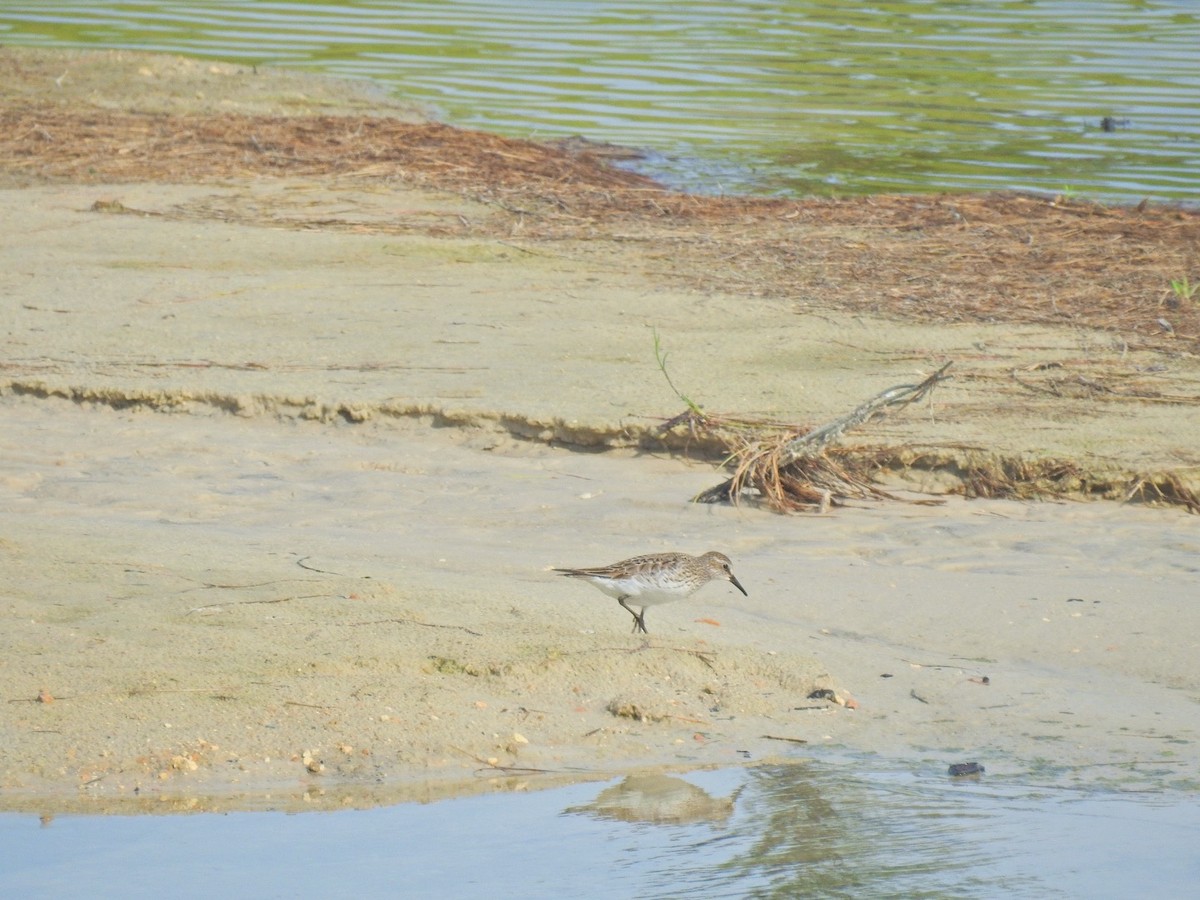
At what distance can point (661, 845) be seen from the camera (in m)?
4.17

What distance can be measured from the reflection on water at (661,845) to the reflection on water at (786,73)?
9331mm

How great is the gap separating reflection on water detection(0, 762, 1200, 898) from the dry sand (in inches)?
6.2

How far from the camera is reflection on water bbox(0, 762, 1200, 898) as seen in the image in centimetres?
392

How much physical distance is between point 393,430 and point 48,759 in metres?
3.38

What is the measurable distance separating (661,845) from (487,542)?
2.28 m

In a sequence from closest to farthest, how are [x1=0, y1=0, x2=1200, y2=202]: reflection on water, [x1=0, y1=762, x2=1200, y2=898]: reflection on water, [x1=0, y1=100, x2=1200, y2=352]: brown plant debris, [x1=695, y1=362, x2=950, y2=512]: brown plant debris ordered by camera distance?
1. [x1=0, y1=762, x2=1200, y2=898]: reflection on water
2. [x1=695, y1=362, x2=950, y2=512]: brown plant debris
3. [x1=0, y1=100, x2=1200, y2=352]: brown plant debris
4. [x1=0, y1=0, x2=1200, y2=202]: reflection on water

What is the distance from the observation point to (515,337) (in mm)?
8602

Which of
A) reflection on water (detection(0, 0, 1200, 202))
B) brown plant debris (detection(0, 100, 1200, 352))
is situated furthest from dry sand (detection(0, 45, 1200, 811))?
reflection on water (detection(0, 0, 1200, 202))

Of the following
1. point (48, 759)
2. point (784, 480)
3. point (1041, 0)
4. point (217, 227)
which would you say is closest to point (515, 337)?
point (784, 480)

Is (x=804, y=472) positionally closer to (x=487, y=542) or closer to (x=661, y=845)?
(x=487, y=542)

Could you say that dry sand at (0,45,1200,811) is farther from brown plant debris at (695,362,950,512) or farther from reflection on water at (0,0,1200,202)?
reflection on water at (0,0,1200,202)

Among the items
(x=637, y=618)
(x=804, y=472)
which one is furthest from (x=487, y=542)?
(x=804, y=472)

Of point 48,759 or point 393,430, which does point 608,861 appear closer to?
point 48,759

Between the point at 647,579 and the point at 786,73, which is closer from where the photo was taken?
the point at 647,579
